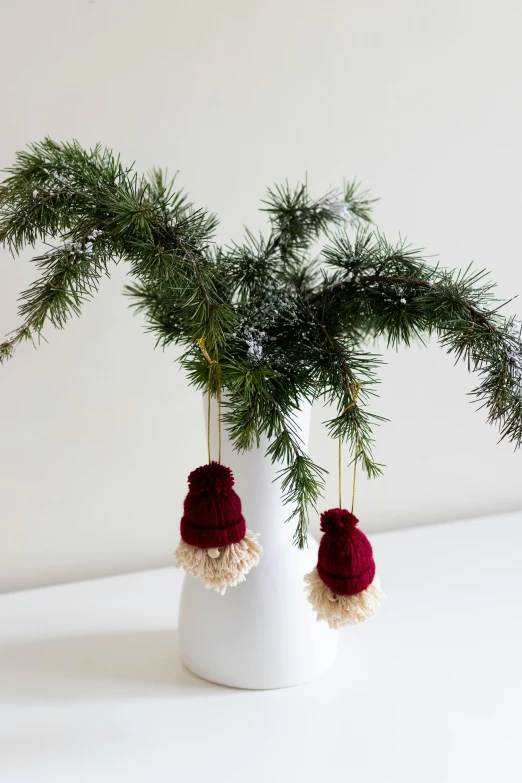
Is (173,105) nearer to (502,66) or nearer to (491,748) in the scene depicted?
(502,66)

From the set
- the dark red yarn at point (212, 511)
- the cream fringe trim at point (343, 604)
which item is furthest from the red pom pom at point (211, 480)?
the cream fringe trim at point (343, 604)

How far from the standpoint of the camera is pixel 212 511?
0.62 meters

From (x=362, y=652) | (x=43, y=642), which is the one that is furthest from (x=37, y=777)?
(x=362, y=652)

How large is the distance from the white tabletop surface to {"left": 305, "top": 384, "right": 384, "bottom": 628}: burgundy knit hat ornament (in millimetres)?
146

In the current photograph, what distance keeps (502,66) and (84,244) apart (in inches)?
30.1

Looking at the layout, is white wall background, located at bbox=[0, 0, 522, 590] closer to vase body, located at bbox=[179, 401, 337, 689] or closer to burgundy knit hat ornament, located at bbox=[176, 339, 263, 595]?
vase body, located at bbox=[179, 401, 337, 689]

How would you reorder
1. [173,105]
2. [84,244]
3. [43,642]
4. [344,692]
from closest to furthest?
[84,244] → [344,692] → [43,642] → [173,105]

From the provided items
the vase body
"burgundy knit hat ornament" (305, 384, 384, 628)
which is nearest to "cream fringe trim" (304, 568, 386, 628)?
"burgundy knit hat ornament" (305, 384, 384, 628)

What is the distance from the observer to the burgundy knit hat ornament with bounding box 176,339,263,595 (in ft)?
2.04

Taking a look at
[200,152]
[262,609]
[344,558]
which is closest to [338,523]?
[344,558]

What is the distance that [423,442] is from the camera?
3.96 ft

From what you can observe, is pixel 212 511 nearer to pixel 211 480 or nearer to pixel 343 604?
pixel 211 480

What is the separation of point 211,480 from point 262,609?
18cm

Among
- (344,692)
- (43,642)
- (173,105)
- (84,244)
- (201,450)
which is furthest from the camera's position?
(201,450)
